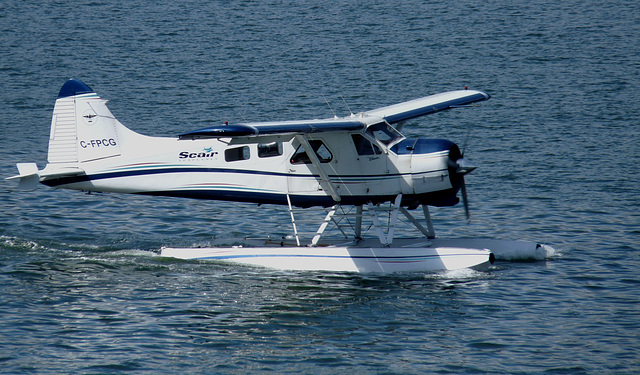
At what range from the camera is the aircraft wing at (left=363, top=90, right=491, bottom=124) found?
18.0 m

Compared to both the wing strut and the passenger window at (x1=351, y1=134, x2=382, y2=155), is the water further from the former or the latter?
the passenger window at (x1=351, y1=134, x2=382, y2=155)

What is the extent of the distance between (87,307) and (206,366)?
3.24 m

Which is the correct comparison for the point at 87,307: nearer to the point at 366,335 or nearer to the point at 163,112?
the point at 366,335

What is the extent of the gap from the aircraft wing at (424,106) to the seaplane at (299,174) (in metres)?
0.05

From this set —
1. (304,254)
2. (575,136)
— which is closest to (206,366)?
(304,254)

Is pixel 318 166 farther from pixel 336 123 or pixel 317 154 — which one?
pixel 336 123

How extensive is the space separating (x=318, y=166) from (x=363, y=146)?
0.99 meters

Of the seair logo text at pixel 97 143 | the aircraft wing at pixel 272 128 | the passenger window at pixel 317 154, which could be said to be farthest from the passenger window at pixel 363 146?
the seair logo text at pixel 97 143

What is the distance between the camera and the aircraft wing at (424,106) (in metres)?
18.0

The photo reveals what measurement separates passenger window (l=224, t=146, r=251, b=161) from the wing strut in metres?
1.48

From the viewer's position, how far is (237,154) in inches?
708

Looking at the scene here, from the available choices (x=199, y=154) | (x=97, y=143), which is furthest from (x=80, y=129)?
(x=199, y=154)

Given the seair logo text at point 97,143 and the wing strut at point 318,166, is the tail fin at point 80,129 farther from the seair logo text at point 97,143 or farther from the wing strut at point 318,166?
the wing strut at point 318,166

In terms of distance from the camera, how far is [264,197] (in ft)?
59.3
